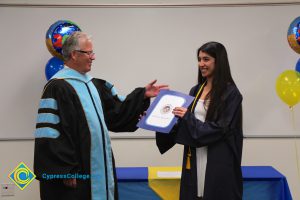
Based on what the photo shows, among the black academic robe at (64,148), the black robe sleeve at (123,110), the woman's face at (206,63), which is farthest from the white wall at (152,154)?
the black academic robe at (64,148)

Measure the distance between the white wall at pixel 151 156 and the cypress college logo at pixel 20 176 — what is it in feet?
0.14

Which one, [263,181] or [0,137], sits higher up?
[0,137]

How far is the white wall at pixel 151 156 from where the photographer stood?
4.13 meters

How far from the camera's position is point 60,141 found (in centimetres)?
229

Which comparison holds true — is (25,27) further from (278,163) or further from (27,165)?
(278,163)

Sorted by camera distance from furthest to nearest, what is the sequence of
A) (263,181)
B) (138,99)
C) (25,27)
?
(25,27), (263,181), (138,99)

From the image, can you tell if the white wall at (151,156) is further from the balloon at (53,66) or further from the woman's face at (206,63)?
the woman's face at (206,63)

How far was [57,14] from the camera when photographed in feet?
13.4

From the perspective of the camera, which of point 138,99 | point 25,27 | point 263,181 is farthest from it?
point 25,27

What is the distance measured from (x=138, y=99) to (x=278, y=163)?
6.94 ft

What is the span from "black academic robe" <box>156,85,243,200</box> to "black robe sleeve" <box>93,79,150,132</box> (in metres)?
0.40

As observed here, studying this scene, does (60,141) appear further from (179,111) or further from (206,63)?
(206,63)

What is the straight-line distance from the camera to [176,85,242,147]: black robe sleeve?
2.50 m

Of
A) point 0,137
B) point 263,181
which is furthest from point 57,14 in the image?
point 263,181
